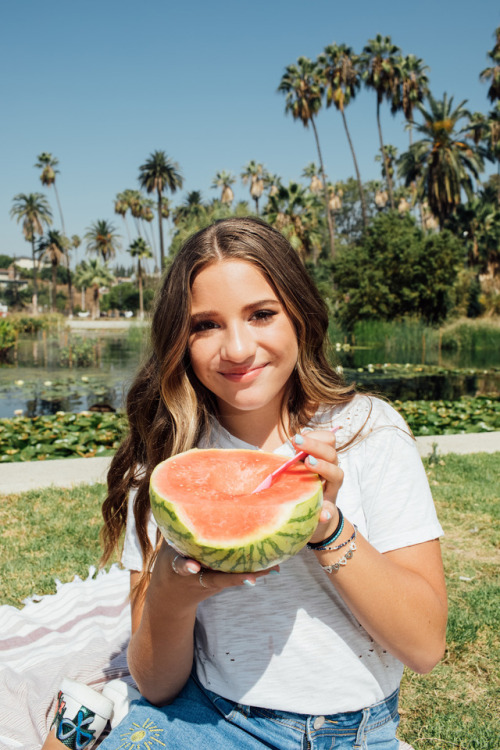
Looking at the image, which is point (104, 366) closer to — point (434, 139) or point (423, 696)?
point (423, 696)

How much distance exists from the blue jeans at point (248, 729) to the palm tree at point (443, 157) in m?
37.3

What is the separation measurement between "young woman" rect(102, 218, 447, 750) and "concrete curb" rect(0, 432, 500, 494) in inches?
146

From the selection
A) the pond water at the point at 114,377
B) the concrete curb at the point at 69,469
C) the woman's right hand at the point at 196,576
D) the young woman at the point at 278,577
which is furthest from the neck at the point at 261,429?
the pond water at the point at 114,377

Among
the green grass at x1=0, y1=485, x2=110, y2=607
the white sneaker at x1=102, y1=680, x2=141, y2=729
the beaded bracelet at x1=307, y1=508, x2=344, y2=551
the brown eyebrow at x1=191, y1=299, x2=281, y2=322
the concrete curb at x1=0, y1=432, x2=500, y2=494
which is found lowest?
the green grass at x1=0, y1=485, x2=110, y2=607

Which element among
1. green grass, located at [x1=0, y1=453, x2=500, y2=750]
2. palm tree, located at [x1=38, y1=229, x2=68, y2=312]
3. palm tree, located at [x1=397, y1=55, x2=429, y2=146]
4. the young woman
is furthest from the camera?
palm tree, located at [x1=38, y1=229, x2=68, y2=312]

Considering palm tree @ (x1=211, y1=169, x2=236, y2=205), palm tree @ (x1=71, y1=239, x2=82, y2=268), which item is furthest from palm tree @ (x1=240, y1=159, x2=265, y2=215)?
palm tree @ (x1=71, y1=239, x2=82, y2=268)

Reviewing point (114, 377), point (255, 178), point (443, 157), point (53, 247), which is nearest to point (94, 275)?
point (53, 247)

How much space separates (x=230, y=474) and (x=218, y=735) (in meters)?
0.72

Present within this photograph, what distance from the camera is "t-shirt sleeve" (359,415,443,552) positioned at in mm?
1562

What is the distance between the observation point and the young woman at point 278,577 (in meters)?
1.45

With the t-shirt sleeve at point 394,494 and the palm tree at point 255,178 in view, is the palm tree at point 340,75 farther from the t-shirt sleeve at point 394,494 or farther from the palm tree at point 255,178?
the t-shirt sleeve at point 394,494

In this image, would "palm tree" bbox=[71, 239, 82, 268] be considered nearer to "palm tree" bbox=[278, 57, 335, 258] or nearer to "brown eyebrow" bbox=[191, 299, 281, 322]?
"palm tree" bbox=[278, 57, 335, 258]

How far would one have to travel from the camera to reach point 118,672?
268 cm

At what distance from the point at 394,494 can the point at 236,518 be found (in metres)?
0.52
